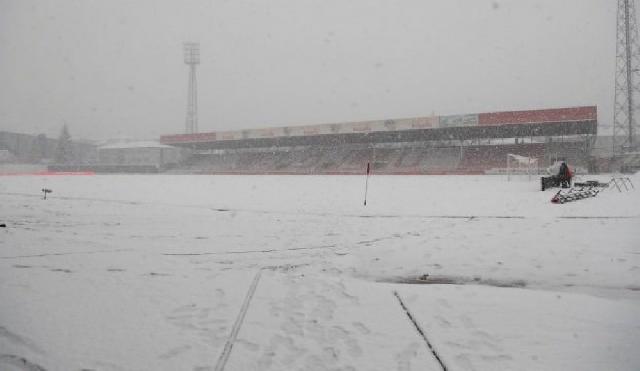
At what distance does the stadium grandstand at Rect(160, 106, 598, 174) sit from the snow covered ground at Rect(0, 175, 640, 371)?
2899cm

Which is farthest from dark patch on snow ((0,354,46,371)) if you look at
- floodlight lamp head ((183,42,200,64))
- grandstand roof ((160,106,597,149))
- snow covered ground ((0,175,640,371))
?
floodlight lamp head ((183,42,200,64))

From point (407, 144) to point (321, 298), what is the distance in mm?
44375

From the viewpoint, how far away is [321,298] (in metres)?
3.54

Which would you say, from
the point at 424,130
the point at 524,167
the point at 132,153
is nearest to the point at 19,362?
the point at 524,167

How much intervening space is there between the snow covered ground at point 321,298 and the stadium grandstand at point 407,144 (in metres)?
29.0

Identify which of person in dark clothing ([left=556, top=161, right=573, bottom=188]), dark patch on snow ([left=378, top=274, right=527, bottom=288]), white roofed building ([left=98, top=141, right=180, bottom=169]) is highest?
white roofed building ([left=98, top=141, right=180, bottom=169])

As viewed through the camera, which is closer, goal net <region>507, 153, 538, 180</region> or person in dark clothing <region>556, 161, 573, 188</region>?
person in dark clothing <region>556, 161, 573, 188</region>

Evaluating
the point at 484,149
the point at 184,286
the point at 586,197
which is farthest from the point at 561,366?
the point at 484,149

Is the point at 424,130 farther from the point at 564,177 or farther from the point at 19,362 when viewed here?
the point at 19,362

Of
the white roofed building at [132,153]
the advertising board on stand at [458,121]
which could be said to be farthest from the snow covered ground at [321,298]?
the white roofed building at [132,153]

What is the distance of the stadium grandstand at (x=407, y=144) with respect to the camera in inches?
1328

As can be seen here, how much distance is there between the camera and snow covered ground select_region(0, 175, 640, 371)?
244cm

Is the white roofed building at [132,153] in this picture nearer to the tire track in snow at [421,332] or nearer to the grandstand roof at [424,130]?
the grandstand roof at [424,130]

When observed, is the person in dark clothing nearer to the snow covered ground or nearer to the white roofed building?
the snow covered ground
